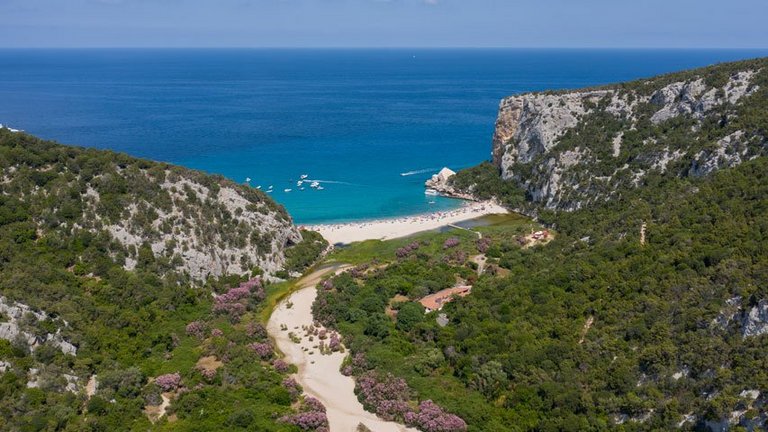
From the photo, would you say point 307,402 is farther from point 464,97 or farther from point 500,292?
point 464,97

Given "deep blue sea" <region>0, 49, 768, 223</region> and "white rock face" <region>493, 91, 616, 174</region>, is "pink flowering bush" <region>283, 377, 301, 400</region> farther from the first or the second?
"white rock face" <region>493, 91, 616, 174</region>

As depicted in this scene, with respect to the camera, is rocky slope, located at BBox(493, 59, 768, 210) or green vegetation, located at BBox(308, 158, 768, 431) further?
rocky slope, located at BBox(493, 59, 768, 210)

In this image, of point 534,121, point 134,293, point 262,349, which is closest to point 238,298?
point 134,293

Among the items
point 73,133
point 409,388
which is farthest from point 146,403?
point 73,133

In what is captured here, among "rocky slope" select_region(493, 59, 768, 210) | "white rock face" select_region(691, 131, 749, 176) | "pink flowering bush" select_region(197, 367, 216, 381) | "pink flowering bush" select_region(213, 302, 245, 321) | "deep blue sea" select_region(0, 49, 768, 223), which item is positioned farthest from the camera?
"deep blue sea" select_region(0, 49, 768, 223)

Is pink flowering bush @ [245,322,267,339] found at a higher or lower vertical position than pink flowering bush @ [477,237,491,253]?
lower

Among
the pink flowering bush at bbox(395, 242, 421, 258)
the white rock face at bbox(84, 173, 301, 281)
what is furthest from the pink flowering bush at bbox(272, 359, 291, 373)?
the pink flowering bush at bbox(395, 242, 421, 258)

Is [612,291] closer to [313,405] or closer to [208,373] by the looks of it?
[313,405]
